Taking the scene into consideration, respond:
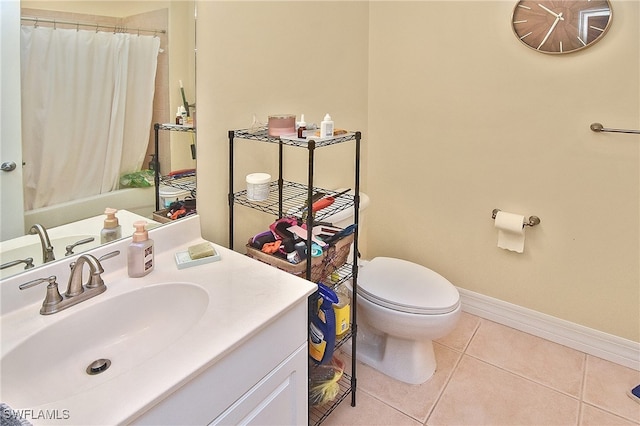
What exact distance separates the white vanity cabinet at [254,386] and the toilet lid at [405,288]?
60 cm

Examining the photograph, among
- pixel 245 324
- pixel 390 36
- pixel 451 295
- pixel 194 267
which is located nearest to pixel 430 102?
pixel 390 36

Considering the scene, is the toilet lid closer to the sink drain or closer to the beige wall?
the beige wall

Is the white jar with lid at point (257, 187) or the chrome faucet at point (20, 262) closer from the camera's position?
the chrome faucet at point (20, 262)

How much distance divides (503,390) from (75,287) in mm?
1703

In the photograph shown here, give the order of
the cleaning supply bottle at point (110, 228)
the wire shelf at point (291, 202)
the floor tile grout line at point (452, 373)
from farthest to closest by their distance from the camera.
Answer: the floor tile grout line at point (452, 373) → the wire shelf at point (291, 202) → the cleaning supply bottle at point (110, 228)

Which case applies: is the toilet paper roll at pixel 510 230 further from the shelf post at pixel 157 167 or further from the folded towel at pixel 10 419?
the folded towel at pixel 10 419

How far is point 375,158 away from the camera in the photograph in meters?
2.54

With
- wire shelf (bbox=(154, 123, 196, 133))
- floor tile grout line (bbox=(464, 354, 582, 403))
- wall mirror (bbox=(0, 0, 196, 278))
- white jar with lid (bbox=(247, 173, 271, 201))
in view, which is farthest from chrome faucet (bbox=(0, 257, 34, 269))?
floor tile grout line (bbox=(464, 354, 582, 403))

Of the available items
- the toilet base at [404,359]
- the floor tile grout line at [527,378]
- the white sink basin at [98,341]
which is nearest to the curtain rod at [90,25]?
the white sink basin at [98,341]

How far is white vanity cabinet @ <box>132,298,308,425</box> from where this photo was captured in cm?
87

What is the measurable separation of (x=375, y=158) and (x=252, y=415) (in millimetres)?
1770

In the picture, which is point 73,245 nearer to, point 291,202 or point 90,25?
point 90,25

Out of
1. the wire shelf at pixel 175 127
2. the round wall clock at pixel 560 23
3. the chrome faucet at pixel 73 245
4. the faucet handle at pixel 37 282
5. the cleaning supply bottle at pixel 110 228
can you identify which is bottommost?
the faucet handle at pixel 37 282

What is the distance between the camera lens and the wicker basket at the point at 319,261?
1.41 m
